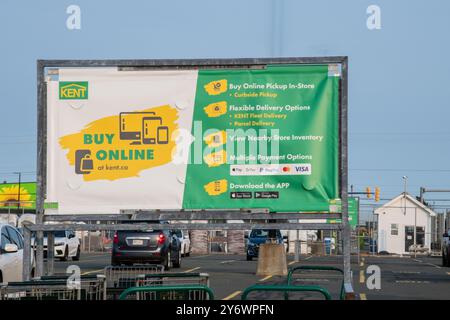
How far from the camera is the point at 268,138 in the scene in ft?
35.5

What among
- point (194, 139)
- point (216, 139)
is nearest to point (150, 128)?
point (194, 139)

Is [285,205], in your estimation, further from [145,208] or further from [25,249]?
[25,249]

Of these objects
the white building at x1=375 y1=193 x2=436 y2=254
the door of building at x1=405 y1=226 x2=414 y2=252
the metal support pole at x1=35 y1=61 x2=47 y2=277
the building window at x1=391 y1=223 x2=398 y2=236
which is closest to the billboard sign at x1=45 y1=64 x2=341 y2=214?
the metal support pole at x1=35 y1=61 x2=47 y2=277

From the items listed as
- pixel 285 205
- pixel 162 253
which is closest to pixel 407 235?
pixel 162 253

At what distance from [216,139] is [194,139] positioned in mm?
284

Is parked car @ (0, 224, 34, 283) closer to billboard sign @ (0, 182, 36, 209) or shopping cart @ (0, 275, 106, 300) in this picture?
shopping cart @ (0, 275, 106, 300)

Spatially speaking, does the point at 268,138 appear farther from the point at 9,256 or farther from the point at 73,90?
the point at 9,256

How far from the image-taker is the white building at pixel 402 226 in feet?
235

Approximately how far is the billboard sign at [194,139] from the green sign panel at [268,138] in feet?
0.04

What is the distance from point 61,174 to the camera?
11211mm

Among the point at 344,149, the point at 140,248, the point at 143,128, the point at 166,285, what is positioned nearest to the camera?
the point at 166,285
